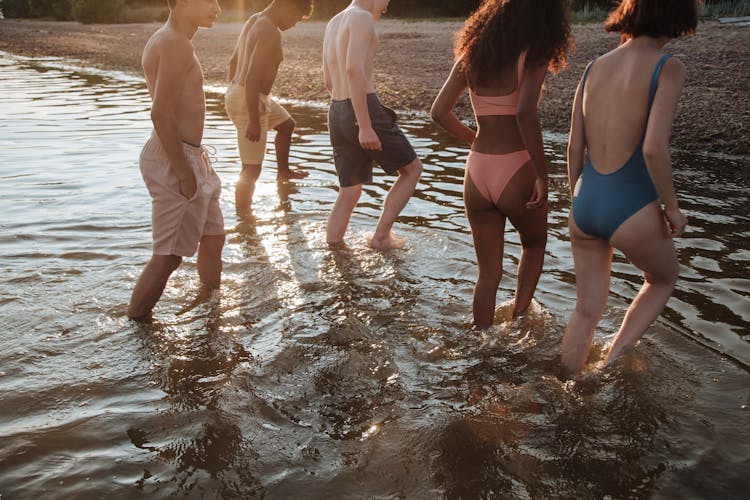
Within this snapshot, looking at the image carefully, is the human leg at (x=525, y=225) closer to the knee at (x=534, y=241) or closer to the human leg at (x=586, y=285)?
the knee at (x=534, y=241)

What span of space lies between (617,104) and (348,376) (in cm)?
205

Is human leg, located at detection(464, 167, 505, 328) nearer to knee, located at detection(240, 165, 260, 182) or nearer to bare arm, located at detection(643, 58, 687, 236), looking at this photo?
bare arm, located at detection(643, 58, 687, 236)

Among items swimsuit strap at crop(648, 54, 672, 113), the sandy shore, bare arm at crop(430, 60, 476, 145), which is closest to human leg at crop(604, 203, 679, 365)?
swimsuit strap at crop(648, 54, 672, 113)

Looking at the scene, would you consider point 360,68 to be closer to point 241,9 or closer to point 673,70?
point 673,70

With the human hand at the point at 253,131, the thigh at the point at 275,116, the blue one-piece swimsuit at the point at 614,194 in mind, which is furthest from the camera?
the thigh at the point at 275,116

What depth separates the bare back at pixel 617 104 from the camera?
3.07 metres

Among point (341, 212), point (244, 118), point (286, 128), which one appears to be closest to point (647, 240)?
point (341, 212)

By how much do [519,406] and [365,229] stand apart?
3.46 meters

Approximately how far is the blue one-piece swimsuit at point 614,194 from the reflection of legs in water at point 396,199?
8.82ft

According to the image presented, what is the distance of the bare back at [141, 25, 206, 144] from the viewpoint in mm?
4031

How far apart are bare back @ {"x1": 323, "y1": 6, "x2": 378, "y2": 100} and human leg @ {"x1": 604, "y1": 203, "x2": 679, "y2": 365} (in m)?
2.70

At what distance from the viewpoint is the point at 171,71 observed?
404cm

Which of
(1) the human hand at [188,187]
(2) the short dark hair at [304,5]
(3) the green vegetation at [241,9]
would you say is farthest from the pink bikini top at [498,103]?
(3) the green vegetation at [241,9]

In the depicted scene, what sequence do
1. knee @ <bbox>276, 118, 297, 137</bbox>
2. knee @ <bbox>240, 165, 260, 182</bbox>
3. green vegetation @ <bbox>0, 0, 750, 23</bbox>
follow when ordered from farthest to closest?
green vegetation @ <bbox>0, 0, 750, 23</bbox> → knee @ <bbox>276, 118, 297, 137</bbox> → knee @ <bbox>240, 165, 260, 182</bbox>
